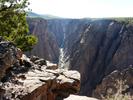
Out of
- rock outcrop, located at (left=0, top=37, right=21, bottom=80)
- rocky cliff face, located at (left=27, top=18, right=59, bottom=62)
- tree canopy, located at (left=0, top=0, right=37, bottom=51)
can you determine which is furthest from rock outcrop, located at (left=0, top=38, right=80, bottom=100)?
rocky cliff face, located at (left=27, top=18, right=59, bottom=62)

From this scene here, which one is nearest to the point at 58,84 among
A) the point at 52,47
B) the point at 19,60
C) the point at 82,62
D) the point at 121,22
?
the point at 19,60

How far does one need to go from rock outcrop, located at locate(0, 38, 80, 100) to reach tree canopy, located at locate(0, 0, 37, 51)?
17.4 m

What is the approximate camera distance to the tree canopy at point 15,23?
36.5 meters

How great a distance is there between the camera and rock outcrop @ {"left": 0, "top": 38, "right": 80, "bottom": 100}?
15.3 m

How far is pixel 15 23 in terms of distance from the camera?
128 feet

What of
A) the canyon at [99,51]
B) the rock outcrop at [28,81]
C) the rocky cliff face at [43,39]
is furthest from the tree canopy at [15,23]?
the rocky cliff face at [43,39]

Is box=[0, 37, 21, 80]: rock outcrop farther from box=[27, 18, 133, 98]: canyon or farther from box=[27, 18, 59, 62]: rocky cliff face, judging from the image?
box=[27, 18, 59, 62]: rocky cliff face

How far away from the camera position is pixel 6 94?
14.8m

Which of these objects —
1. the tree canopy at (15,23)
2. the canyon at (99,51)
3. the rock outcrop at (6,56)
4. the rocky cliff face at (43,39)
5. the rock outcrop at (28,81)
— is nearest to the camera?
the rock outcrop at (28,81)

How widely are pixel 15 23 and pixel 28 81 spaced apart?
23308 millimetres

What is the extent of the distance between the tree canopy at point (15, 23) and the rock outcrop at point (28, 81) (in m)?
17.4

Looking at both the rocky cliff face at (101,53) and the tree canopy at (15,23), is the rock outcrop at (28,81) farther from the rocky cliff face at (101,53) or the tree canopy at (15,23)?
the rocky cliff face at (101,53)

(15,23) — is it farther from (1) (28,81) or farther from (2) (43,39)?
(2) (43,39)

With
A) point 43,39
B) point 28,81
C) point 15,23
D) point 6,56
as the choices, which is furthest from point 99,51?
point 6,56
